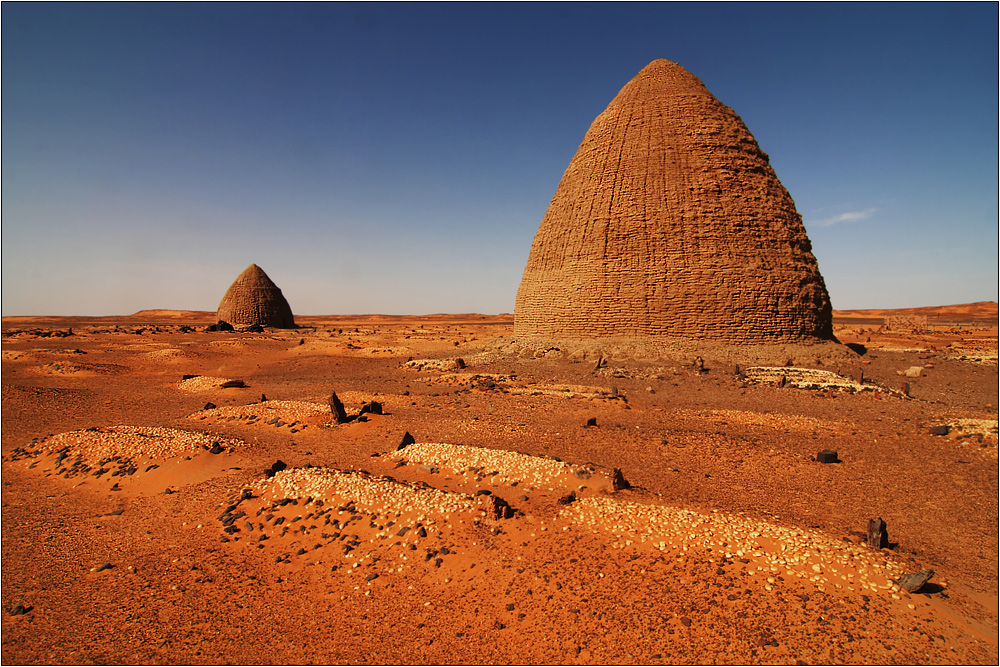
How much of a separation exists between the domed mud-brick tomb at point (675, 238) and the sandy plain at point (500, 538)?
704 cm

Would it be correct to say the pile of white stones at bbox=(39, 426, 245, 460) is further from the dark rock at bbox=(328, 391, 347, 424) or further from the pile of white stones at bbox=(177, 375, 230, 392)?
the pile of white stones at bbox=(177, 375, 230, 392)

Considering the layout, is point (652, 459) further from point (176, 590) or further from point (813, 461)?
point (176, 590)

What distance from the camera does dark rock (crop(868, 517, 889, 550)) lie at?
12.1ft

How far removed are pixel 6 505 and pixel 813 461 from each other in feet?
30.9

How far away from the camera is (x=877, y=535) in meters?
3.70

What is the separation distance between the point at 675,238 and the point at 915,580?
14031 mm

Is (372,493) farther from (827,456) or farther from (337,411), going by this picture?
(827,456)

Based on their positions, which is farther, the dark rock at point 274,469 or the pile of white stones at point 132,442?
the pile of white stones at point 132,442

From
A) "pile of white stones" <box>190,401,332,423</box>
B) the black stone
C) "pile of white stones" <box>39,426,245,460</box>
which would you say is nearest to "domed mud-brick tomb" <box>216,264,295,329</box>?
"pile of white stones" <box>190,401,332,423</box>

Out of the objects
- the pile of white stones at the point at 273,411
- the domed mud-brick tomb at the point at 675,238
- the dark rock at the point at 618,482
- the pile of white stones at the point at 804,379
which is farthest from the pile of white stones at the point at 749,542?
the domed mud-brick tomb at the point at 675,238

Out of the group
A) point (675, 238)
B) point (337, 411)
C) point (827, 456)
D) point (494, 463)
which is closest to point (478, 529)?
point (494, 463)

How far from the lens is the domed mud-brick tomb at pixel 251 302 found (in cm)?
3166

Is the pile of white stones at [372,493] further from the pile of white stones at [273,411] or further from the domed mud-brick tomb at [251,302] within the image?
the domed mud-brick tomb at [251,302]

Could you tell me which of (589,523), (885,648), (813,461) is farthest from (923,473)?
(589,523)
